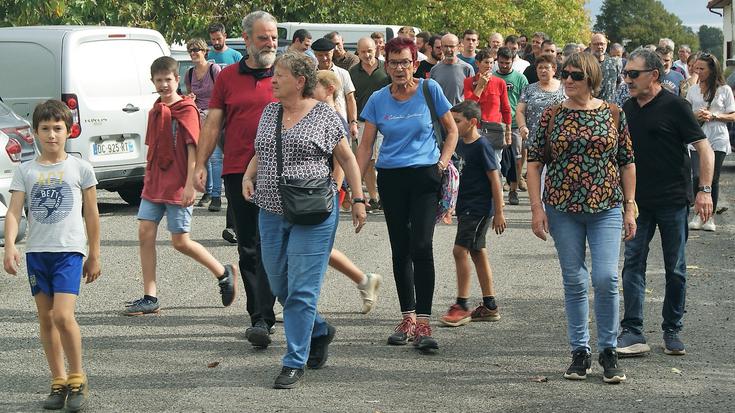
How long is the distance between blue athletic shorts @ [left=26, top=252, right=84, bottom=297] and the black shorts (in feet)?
9.56

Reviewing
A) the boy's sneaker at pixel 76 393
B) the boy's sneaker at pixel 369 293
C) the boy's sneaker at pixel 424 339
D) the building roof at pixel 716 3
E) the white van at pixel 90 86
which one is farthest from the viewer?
the building roof at pixel 716 3

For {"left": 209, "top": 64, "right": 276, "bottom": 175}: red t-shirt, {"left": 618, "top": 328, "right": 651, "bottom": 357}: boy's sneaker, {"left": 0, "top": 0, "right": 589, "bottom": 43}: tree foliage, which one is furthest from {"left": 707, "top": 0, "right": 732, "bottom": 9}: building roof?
{"left": 209, "top": 64, "right": 276, "bottom": 175}: red t-shirt

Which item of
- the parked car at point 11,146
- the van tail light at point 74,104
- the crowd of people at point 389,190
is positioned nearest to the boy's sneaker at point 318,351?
the crowd of people at point 389,190

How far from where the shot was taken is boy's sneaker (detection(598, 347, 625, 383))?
277 inches

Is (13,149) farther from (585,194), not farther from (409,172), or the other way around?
(585,194)

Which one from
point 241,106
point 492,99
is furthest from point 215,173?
point 241,106

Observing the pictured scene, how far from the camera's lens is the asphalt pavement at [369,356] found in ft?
21.9

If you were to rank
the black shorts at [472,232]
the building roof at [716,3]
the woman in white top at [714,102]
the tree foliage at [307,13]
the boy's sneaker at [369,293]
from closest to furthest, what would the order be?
the black shorts at [472,232] < the boy's sneaker at [369,293] < the woman in white top at [714,102] < the tree foliage at [307,13] < the building roof at [716,3]

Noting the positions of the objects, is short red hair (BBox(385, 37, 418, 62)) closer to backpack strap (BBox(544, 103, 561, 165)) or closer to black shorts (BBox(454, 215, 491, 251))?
backpack strap (BBox(544, 103, 561, 165))

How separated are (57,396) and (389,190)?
247 centimetres

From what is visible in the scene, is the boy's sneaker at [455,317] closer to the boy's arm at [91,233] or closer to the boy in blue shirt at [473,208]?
the boy in blue shirt at [473,208]

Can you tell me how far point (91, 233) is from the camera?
6.66 m

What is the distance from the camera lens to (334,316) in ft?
29.4

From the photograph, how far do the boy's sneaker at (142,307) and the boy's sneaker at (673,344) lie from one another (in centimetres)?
337
